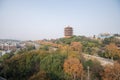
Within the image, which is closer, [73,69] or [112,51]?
[73,69]

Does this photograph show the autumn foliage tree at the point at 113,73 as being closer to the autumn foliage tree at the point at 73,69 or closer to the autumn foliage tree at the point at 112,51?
the autumn foliage tree at the point at 73,69

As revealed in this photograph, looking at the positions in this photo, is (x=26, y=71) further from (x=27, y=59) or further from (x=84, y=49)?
(x=84, y=49)

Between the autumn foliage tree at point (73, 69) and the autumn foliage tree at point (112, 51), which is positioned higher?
the autumn foliage tree at point (112, 51)

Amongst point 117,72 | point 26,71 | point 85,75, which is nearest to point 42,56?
point 26,71

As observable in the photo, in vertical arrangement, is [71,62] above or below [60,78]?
above

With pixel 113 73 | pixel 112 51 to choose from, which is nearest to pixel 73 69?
pixel 113 73

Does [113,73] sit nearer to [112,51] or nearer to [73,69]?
[73,69]

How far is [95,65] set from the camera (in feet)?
15.7

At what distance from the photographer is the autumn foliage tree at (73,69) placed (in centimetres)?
426

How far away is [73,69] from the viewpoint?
4.31 meters

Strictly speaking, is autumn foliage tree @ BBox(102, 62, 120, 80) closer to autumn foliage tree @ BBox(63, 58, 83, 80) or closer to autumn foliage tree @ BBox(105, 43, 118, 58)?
autumn foliage tree @ BBox(63, 58, 83, 80)

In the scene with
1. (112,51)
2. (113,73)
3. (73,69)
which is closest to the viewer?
(113,73)

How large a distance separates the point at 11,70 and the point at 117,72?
9.25 ft

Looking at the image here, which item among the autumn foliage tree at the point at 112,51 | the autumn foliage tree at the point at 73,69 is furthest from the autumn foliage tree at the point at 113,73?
the autumn foliage tree at the point at 112,51
